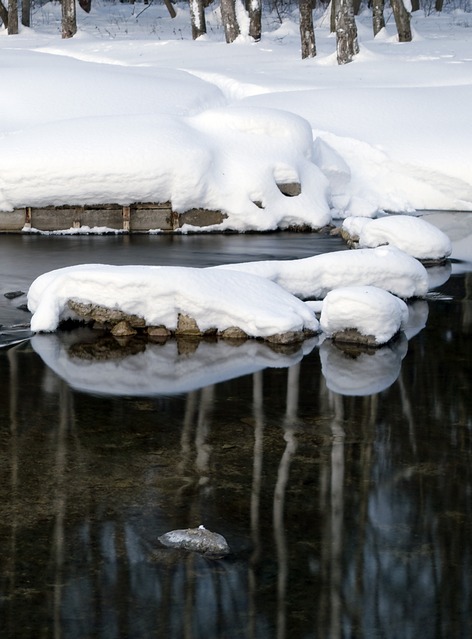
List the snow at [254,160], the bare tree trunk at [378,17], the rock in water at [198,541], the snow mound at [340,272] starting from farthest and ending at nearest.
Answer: the bare tree trunk at [378,17] < the snow mound at [340,272] < the snow at [254,160] < the rock in water at [198,541]

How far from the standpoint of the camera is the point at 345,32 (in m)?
27.6

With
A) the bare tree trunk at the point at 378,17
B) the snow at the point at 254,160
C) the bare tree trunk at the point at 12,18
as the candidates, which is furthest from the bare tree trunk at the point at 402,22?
the bare tree trunk at the point at 12,18

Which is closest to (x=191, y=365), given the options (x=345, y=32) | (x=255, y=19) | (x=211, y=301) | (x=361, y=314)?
(x=211, y=301)

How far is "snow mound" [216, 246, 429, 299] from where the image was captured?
12461 mm

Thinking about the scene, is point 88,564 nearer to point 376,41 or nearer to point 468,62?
point 468,62

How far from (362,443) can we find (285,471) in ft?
2.75

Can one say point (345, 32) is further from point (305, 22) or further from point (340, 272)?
point (340, 272)

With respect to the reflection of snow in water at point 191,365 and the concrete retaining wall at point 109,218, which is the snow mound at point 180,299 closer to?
the reflection of snow in water at point 191,365

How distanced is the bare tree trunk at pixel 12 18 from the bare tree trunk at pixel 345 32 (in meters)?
12.0

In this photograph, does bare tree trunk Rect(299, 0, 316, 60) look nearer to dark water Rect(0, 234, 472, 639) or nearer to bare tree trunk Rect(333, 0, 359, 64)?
bare tree trunk Rect(333, 0, 359, 64)

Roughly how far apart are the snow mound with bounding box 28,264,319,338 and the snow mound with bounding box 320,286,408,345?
29 centimetres

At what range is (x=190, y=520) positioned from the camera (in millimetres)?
6012

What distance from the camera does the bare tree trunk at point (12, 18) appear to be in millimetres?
34669

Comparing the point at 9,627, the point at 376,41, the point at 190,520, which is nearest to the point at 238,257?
the point at 190,520
